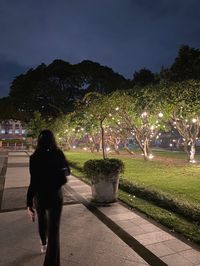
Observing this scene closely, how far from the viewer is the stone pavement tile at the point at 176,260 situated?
13.8 feet

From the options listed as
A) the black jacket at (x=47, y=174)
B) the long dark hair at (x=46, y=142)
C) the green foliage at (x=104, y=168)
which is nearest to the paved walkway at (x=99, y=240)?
the green foliage at (x=104, y=168)

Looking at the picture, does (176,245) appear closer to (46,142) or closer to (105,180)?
(46,142)

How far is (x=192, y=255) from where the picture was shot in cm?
449

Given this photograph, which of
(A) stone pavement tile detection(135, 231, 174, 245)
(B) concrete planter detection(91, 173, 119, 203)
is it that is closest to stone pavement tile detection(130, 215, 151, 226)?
(A) stone pavement tile detection(135, 231, 174, 245)

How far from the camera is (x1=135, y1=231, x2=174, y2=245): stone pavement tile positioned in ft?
16.5

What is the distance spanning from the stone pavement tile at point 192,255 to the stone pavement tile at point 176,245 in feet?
0.36

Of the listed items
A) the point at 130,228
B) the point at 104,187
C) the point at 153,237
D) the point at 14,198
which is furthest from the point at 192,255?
the point at 14,198

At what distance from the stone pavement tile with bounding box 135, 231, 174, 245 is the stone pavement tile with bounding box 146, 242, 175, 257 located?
0.44ft

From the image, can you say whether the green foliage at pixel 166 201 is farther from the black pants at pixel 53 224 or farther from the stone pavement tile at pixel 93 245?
the black pants at pixel 53 224

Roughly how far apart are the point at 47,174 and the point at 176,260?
2.26 m

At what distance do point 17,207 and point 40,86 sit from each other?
32853 mm

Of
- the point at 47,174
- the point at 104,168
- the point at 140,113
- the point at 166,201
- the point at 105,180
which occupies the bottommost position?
the point at 166,201

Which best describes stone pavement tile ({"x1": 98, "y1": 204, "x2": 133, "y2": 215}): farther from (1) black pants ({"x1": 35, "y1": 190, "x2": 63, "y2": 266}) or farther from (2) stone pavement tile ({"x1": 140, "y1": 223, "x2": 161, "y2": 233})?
(1) black pants ({"x1": 35, "y1": 190, "x2": 63, "y2": 266})

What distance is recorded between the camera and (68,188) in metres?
9.82
